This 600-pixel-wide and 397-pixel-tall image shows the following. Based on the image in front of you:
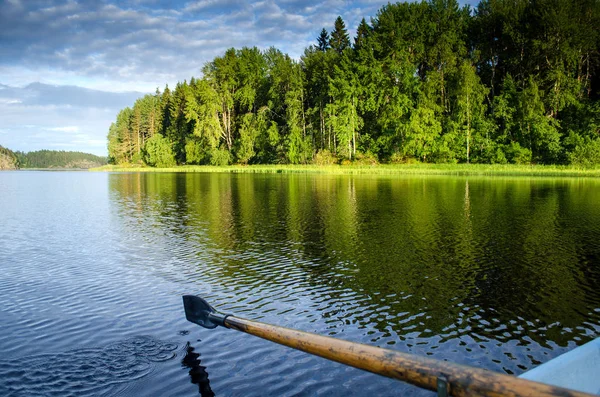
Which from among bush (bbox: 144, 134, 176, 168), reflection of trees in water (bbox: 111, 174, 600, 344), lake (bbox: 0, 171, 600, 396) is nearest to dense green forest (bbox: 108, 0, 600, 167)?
bush (bbox: 144, 134, 176, 168)

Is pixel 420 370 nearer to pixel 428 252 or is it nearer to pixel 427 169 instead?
pixel 428 252

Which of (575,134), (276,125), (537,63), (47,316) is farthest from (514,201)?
(276,125)

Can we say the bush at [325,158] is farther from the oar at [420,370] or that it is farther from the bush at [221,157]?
the oar at [420,370]

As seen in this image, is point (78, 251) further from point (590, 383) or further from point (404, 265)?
point (590, 383)

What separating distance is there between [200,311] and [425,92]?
7175 cm

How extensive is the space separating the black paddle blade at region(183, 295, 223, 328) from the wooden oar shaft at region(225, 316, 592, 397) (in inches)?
86.6

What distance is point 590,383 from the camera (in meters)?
5.32

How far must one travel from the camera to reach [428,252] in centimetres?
1706

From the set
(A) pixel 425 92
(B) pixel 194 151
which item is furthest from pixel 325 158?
(B) pixel 194 151

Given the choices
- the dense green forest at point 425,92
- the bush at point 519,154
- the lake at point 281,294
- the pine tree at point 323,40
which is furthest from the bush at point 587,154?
A: the pine tree at point 323,40

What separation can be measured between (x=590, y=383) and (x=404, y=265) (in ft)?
32.4

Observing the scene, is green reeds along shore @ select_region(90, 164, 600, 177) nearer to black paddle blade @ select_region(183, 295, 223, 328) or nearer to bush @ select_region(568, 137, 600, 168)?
bush @ select_region(568, 137, 600, 168)

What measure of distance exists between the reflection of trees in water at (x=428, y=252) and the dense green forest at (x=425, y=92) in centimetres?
3867

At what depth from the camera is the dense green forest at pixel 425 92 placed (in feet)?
213
